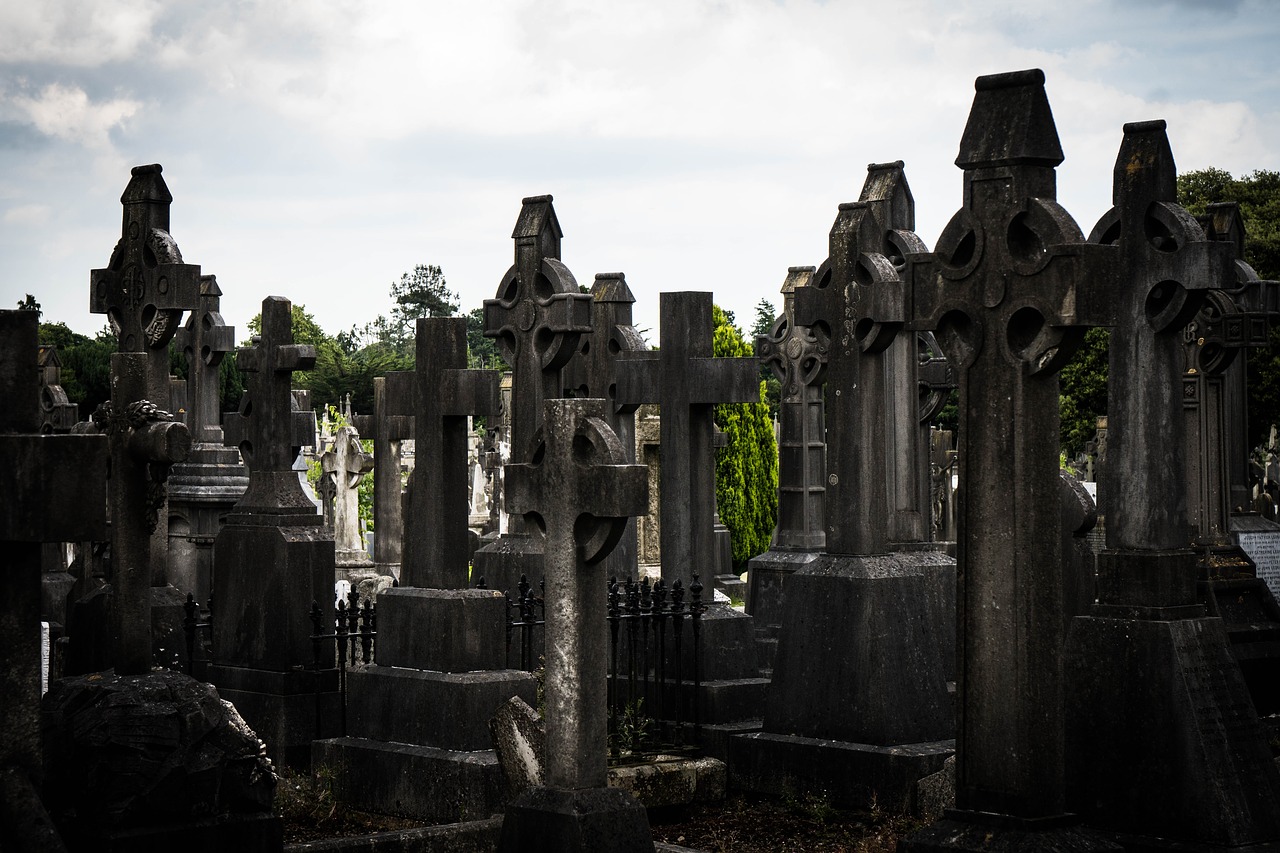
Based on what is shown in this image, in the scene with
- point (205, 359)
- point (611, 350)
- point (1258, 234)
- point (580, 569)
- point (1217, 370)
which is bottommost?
point (580, 569)

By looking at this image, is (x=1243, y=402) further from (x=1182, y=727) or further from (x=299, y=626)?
(x=299, y=626)

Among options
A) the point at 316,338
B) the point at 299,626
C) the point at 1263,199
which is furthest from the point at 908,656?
the point at 316,338

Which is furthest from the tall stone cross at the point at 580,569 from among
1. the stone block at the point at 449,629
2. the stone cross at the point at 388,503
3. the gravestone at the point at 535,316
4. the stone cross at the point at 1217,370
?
the stone cross at the point at 388,503

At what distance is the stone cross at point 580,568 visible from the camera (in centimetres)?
729

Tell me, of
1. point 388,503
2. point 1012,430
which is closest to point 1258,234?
point 388,503

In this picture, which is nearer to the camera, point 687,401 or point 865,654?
point 865,654

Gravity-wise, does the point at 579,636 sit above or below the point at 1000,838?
above

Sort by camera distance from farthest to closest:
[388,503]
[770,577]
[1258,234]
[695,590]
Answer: [1258,234]
[388,503]
[770,577]
[695,590]

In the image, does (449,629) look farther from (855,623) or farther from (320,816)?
(855,623)

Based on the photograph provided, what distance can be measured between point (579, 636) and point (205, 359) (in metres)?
10.6

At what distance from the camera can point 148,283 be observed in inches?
401

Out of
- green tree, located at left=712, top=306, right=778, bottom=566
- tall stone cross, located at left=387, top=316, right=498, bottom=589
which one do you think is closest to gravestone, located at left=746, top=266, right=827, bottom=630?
tall stone cross, located at left=387, top=316, right=498, bottom=589

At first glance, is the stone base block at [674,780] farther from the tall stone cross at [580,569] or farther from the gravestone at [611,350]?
the gravestone at [611,350]

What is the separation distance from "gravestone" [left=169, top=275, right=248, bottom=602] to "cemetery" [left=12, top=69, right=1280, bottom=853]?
0.06m
